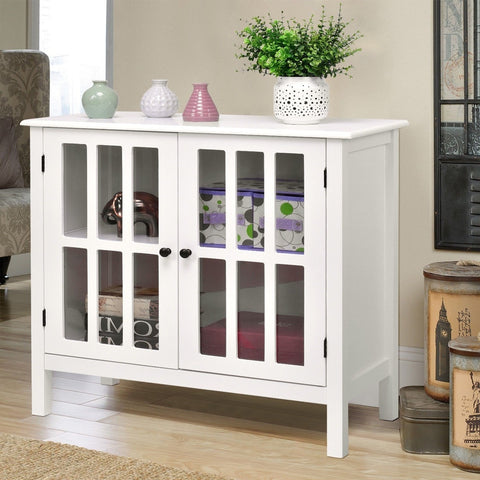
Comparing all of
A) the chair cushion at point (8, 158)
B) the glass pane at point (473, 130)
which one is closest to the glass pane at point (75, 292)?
the glass pane at point (473, 130)

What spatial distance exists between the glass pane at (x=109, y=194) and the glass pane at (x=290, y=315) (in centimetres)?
49

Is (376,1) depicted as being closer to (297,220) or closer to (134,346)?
(297,220)

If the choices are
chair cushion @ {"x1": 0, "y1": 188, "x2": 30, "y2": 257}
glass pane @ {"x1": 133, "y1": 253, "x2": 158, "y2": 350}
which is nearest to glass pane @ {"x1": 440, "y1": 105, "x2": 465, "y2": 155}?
glass pane @ {"x1": 133, "y1": 253, "x2": 158, "y2": 350}

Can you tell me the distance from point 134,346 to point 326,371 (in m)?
0.56

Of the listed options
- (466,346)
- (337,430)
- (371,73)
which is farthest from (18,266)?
(466,346)

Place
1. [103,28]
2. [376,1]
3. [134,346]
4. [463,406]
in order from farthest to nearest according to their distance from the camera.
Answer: [103,28], [376,1], [134,346], [463,406]

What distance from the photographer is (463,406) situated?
2408 millimetres

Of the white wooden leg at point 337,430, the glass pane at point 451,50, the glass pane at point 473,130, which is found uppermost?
the glass pane at point 451,50

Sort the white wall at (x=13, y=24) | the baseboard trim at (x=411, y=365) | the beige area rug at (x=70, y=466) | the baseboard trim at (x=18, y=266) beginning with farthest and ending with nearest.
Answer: the white wall at (x=13, y=24)
the baseboard trim at (x=18, y=266)
the baseboard trim at (x=411, y=365)
the beige area rug at (x=70, y=466)

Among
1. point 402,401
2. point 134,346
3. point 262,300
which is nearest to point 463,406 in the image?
point 402,401

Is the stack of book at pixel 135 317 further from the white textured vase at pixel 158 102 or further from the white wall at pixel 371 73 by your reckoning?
the white wall at pixel 371 73

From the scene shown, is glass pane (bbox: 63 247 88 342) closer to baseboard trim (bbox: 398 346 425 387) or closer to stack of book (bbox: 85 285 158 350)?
stack of book (bbox: 85 285 158 350)

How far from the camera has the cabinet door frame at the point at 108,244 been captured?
8.76ft

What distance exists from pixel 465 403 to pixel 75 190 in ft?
3.92
